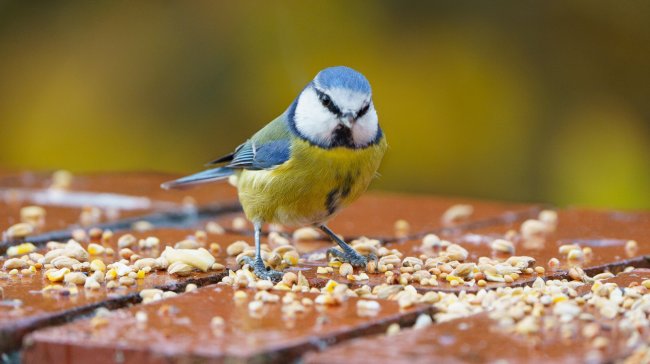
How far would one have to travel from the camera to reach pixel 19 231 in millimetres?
3623

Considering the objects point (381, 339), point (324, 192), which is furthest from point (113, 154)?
point (381, 339)

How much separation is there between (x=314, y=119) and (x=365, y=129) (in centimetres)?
16

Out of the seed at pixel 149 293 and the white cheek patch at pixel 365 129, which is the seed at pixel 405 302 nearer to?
the seed at pixel 149 293

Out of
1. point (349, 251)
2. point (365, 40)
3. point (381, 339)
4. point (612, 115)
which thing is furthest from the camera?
point (365, 40)

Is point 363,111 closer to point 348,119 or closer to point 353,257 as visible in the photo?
point 348,119

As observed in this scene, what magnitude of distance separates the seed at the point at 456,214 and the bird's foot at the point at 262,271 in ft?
3.65

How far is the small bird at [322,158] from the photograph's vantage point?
341 cm

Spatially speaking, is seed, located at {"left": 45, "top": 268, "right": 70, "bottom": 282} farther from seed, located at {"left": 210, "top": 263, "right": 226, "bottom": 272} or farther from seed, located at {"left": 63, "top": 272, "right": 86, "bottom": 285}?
seed, located at {"left": 210, "top": 263, "right": 226, "bottom": 272}

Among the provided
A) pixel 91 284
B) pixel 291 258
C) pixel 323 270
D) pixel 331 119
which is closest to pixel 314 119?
pixel 331 119

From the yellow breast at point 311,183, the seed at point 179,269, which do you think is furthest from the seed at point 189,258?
the yellow breast at point 311,183

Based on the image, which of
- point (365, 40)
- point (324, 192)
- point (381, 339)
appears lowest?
point (381, 339)

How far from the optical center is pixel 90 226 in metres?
3.90

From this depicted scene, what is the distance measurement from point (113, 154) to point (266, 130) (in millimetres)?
3729

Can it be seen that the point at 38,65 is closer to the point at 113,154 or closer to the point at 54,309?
the point at 113,154
